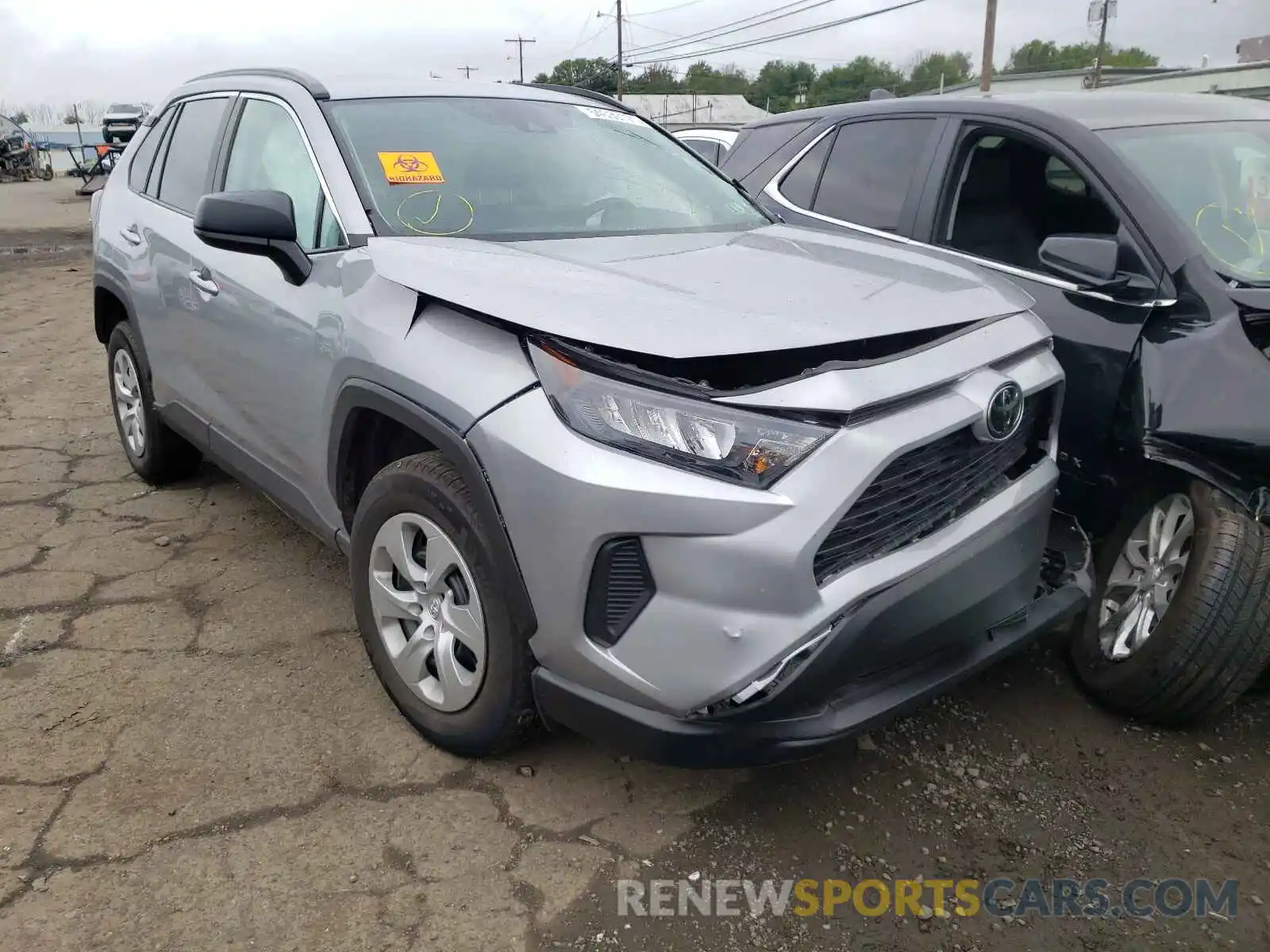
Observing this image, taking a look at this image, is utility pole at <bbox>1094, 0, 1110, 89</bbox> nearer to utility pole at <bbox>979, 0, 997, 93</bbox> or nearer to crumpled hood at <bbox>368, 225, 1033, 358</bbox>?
utility pole at <bbox>979, 0, 997, 93</bbox>

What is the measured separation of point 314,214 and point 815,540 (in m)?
1.84

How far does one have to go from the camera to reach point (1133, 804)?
8.15ft

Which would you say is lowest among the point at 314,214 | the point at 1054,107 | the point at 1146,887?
the point at 1146,887

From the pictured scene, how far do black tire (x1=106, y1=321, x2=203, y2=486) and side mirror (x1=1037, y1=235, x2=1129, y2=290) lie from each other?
3.51 meters

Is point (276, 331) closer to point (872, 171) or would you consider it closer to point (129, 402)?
point (129, 402)

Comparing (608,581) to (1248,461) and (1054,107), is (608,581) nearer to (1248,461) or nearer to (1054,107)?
(1248,461)

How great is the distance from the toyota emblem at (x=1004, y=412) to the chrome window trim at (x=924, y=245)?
0.86 metres

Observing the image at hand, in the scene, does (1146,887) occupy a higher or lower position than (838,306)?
lower

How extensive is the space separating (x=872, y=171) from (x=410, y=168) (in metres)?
1.98

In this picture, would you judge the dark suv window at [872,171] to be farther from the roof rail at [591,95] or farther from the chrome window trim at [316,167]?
the chrome window trim at [316,167]

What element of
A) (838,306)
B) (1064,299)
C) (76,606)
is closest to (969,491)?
(838,306)

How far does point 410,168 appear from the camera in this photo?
2.86 metres

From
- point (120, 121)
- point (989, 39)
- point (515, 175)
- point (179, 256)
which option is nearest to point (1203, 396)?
point (515, 175)

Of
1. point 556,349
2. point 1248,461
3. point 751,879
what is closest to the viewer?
point 556,349
